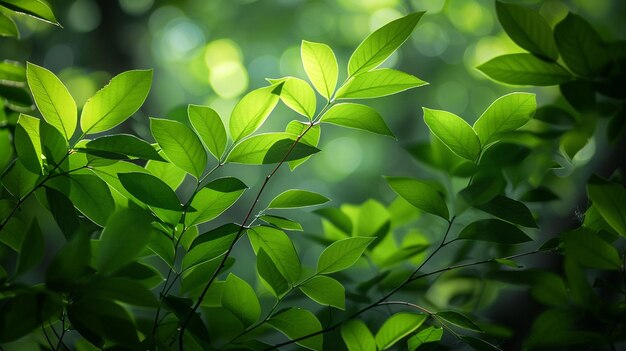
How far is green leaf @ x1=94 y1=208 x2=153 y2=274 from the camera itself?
424mm

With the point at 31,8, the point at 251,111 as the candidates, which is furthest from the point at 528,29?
the point at 31,8

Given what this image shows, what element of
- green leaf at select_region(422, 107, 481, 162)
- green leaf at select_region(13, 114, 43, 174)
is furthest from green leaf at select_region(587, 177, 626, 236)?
green leaf at select_region(13, 114, 43, 174)

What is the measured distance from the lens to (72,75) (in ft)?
8.78

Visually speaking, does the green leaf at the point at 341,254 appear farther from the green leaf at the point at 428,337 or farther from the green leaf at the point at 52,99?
the green leaf at the point at 52,99

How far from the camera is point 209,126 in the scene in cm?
58

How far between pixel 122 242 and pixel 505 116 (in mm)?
436

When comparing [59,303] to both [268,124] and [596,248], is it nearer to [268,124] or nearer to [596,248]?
[596,248]

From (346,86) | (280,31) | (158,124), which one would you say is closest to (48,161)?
(158,124)

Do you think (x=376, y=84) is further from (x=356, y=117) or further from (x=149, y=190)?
(x=149, y=190)

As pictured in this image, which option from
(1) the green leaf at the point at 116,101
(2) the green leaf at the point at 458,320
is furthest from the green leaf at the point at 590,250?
(1) the green leaf at the point at 116,101

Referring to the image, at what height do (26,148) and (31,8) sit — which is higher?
(31,8)

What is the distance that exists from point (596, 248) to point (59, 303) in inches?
20.2

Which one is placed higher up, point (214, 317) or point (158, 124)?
point (158, 124)

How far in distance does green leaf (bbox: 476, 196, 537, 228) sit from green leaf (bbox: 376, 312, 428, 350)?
15 cm
